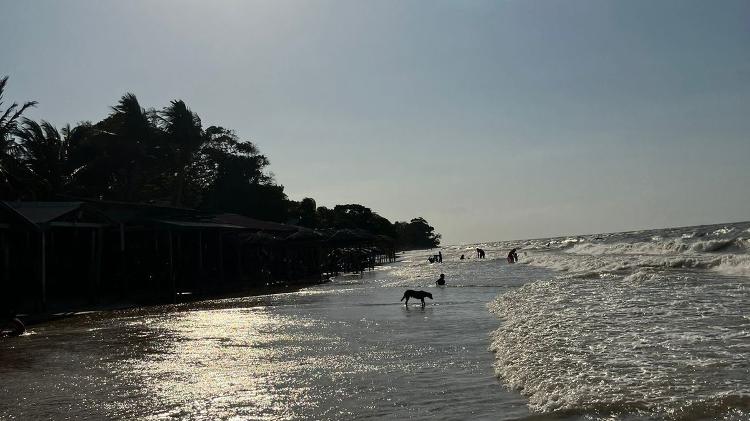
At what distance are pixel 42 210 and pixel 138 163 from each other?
66.9ft

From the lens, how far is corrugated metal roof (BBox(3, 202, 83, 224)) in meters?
18.9

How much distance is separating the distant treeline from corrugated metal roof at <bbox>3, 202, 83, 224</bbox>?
23.7ft

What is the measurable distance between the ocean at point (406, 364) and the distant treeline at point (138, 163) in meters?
19.9

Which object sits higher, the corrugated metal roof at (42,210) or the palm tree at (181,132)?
the palm tree at (181,132)

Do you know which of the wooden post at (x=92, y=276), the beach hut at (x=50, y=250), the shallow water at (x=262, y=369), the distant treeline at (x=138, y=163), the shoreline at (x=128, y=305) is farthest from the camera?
the distant treeline at (x=138, y=163)

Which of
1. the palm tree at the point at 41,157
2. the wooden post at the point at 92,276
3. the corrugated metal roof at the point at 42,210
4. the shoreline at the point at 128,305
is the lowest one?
the shoreline at the point at 128,305

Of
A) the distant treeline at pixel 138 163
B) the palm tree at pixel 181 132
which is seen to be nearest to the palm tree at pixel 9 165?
the distant treeline at pixel 138 163

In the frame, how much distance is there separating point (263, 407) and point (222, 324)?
869 cm

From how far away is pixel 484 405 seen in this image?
258 inches

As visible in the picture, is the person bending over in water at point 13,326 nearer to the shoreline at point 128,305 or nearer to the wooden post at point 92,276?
the shoreline at point 128,305

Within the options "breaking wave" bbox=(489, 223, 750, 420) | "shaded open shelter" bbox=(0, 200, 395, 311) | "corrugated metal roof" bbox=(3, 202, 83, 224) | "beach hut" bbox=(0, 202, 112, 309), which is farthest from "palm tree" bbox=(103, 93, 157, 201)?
"breaking wave" bbox=(489, 223, 750, 420)

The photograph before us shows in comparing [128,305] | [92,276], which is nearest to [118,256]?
[92,276]

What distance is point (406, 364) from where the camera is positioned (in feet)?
29.6

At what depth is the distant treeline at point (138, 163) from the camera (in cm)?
3303
